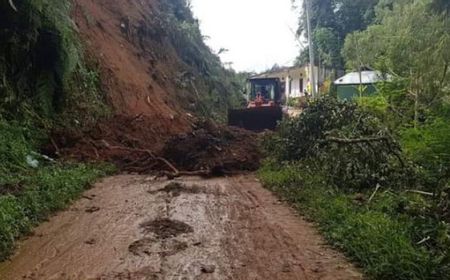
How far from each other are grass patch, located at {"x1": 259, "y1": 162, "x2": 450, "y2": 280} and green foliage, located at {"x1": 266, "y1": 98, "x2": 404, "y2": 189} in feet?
1.41

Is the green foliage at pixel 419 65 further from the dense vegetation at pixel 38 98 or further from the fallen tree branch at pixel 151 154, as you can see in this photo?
the dense vegetation at pixel 38 98

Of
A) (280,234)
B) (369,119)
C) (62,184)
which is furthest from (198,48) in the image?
(280,234)

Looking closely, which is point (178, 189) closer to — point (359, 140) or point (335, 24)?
point (359, 140)

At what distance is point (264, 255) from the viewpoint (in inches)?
228

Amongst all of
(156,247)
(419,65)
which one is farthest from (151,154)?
(156,247)

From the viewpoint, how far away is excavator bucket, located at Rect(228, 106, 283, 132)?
2078 centimetres

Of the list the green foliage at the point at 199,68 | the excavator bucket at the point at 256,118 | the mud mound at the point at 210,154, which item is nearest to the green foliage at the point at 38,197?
the mud mound at the point at 210,154

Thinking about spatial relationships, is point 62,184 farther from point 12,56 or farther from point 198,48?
point 198,48

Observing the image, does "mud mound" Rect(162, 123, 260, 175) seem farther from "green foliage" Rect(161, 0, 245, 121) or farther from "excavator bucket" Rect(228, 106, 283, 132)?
"green foliage" Rect(161, 0, 245, 121)

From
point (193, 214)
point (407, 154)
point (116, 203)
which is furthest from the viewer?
point (407, 154)

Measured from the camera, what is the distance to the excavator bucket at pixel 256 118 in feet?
68.2

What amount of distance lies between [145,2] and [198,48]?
14.4ft

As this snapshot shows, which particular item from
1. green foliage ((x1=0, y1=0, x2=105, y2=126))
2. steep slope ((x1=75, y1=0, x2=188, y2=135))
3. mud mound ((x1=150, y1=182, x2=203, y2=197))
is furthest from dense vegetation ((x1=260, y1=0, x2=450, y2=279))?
steep slope ((x1=75, y1=0, x2=188, y2=135))

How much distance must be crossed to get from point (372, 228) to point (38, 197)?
4.75 meters
